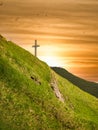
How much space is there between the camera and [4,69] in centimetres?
9662

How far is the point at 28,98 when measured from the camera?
314 feet

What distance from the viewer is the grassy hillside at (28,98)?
86.1 m

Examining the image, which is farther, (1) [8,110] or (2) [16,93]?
(2) [16,93]

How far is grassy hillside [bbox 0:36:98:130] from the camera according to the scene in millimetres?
86125

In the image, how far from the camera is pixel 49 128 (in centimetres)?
8831

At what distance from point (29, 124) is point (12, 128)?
5.56m

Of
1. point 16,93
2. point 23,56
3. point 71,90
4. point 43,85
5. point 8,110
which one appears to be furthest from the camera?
point 71,90

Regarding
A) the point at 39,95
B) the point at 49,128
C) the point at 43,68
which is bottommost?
the point at 49,128

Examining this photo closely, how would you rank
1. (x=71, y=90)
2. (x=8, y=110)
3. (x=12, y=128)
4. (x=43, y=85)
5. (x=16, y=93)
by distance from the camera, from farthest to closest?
(x=71, y=90) → (x=43, y=85) → (x=16, y=93) → (x=8, y=110) → (x=12, y=128)

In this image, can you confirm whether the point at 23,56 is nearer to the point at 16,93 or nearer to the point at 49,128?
the point at 16,93

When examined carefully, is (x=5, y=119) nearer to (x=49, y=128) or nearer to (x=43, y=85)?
(x=49, y=128)

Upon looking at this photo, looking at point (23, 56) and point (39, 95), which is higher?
point (23, 56)

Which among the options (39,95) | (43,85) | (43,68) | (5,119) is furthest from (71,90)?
(5,119)

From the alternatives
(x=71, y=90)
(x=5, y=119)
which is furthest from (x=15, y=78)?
(x=71, y=90)
